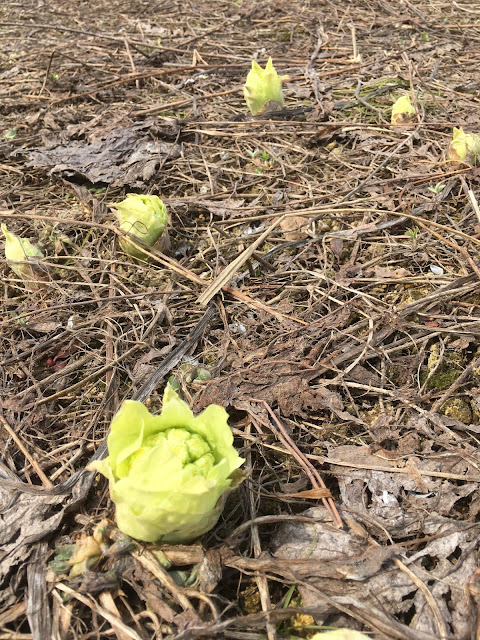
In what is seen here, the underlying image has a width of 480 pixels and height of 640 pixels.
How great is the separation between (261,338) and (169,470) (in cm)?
85

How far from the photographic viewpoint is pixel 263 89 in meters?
3.25

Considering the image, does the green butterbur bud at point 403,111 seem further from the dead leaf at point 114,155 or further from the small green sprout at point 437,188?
the dead leaf at point 114,155

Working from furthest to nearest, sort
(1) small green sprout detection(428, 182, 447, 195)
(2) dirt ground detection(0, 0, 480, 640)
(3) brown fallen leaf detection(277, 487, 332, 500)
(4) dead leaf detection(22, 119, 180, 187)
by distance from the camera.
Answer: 1. (4) dead leaf detection(22, 119, 180, 187)
2. (1) small green sprout detection(428, 182, 447, 195)
3. (3) brown fallen leaf detection(277, 487, 332, 500)
4. (2) dirt ground detection(0, 0, 480, 640)

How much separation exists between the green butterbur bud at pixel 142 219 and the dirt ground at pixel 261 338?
10cm

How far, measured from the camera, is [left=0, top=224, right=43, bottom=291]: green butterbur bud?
2312mm

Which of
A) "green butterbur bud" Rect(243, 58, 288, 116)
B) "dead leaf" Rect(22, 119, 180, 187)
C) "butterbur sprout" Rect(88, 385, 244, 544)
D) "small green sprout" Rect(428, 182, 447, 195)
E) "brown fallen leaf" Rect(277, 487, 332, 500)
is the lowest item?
"brown fallen leaf" Rect(277, 487, 332, 500)

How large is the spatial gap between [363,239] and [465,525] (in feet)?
4.65

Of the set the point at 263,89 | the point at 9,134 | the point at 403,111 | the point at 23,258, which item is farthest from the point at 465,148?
the point at 9,134

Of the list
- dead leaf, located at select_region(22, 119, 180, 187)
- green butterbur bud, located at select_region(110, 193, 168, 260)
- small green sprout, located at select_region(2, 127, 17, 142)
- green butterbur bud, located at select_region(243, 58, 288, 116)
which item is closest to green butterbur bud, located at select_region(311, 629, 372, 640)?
green butterbur bud, located at select_region(110, 193, 168, 260)

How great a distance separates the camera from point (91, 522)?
1.47 metres

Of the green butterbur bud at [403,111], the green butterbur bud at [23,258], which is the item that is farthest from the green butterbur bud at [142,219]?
the green butterbur bud at [403,111]

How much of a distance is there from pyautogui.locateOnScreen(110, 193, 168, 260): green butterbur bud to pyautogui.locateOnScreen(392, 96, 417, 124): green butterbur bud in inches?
67.4

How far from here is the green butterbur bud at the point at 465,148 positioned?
272 cm

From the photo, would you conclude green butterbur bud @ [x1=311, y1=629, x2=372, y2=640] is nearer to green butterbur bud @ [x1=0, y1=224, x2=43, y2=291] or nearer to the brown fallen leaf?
the brown fallen leaf
